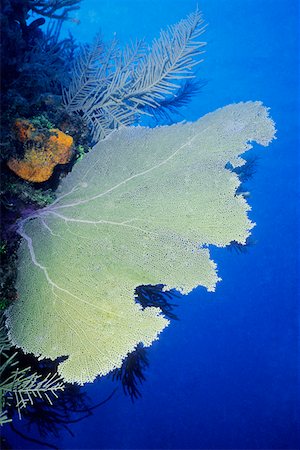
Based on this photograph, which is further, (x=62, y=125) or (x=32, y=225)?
(x=62, y=125)

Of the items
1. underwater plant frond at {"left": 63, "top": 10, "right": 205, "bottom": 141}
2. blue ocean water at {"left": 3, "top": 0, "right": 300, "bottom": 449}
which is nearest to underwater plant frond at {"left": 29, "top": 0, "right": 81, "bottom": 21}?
underwater plant frond at {"left": 63, "top": 10, "right": 205, "bottom": 141}

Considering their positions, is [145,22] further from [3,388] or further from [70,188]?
[3,388]

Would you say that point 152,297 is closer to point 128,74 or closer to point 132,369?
point 132,369

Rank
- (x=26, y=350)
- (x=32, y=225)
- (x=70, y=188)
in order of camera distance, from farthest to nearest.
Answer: (x=70, y=188), (x=32, y=225), (x=26, y=350)

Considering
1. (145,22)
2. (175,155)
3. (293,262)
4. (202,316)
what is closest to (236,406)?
(202,316)

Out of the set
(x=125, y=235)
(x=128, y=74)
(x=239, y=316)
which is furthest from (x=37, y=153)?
(x=239, y=316)
